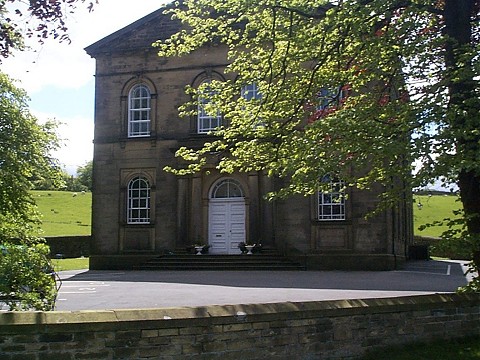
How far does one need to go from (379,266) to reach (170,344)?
19.4 metres

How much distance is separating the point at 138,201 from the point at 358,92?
18390 millimetres

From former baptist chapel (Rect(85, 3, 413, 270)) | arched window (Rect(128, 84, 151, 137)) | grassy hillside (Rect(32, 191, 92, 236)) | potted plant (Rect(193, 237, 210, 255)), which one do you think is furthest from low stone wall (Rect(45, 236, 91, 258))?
potted plant (Rect(193, 237, 210, 255))

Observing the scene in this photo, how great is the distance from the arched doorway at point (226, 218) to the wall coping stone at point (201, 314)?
1909cm

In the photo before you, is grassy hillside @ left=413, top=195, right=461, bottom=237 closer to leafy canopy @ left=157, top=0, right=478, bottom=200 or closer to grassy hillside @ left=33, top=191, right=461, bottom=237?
grassy hillside @ left=33, top=191, right=461, bottom=237

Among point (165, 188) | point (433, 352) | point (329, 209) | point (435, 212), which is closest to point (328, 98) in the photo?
point (433, 352)

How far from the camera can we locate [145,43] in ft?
98.5

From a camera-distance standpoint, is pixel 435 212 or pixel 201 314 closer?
pixel 201 314

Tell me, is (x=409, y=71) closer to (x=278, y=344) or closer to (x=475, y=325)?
(x=475, y=325)

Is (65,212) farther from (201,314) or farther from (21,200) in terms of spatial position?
(201,314)

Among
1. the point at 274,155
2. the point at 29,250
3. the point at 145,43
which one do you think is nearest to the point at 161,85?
the point at 145,43

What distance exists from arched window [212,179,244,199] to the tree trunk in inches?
721

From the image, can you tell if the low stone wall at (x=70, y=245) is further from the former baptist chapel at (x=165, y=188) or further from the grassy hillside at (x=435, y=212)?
the grassy hillside at (x=435, y=212)

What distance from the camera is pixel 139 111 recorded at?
3011 centimetres

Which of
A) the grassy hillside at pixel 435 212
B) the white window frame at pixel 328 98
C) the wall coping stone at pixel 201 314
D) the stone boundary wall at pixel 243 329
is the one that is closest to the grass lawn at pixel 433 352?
the stone boundary wall at pixel 243 329
